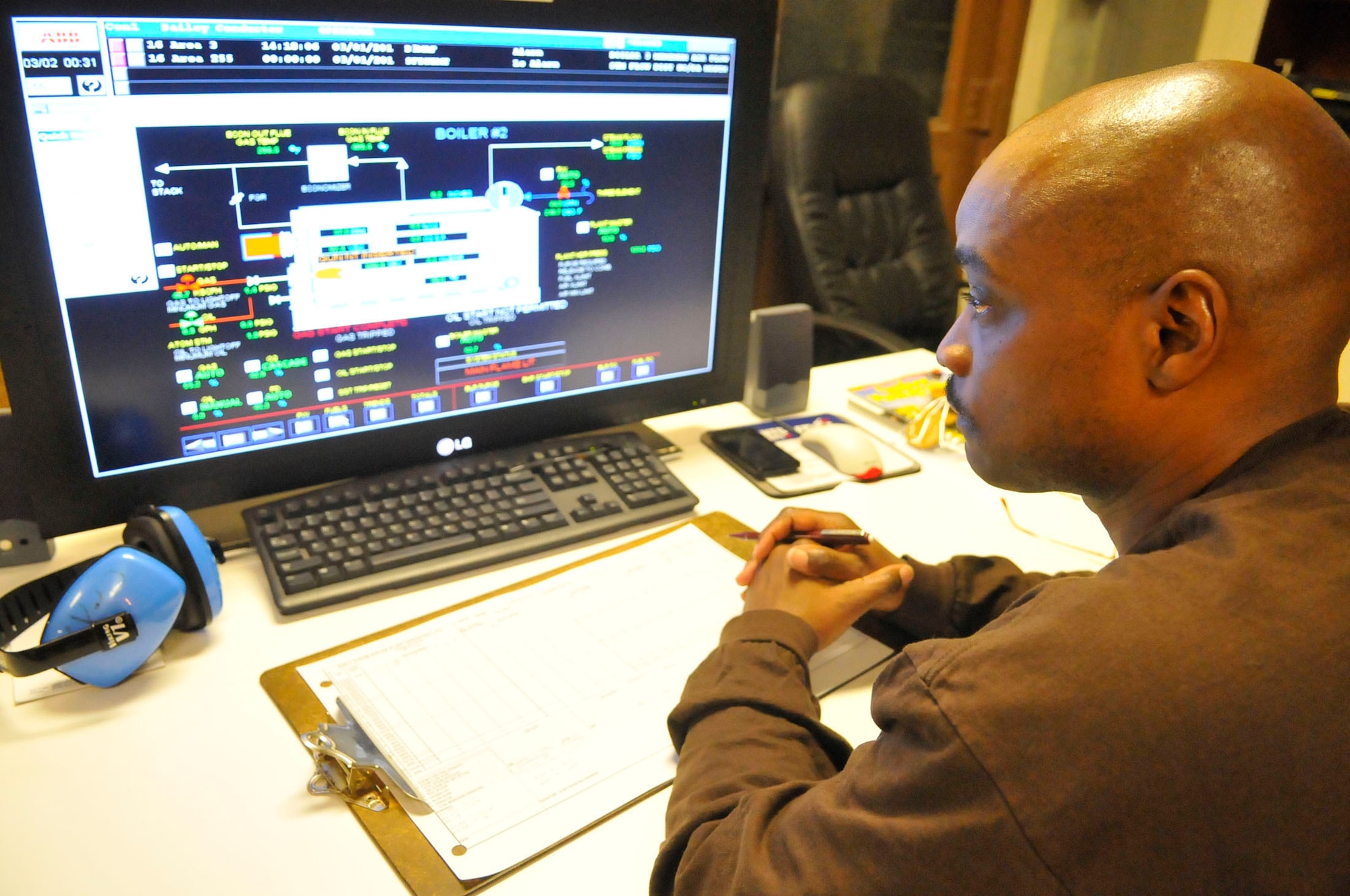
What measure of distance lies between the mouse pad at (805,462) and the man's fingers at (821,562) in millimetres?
278

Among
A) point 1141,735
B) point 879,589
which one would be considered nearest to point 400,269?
point 879,589

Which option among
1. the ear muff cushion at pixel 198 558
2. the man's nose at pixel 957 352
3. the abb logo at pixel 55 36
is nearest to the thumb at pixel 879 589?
the man's nose at pixel 957 352

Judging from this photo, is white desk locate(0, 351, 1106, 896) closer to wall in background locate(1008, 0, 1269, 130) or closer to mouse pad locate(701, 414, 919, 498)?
mouse pad locate(701, 414, 919, 498)

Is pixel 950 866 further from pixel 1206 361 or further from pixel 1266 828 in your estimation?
pixel 1206 361

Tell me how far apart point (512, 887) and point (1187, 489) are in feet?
1.64

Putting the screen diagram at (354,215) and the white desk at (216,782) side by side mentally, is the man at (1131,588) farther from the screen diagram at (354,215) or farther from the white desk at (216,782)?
the screen diagram at (354,215)

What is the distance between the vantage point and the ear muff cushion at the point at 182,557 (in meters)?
0.86

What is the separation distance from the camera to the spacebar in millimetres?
952

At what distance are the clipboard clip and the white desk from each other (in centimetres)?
1

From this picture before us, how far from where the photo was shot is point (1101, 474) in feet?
2.09

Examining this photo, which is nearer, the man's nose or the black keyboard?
the man's nose

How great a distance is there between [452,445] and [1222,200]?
2.67 ft

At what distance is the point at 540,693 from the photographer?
2.63 feet

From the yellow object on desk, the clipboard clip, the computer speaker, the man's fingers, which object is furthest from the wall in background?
the clipboard clip
